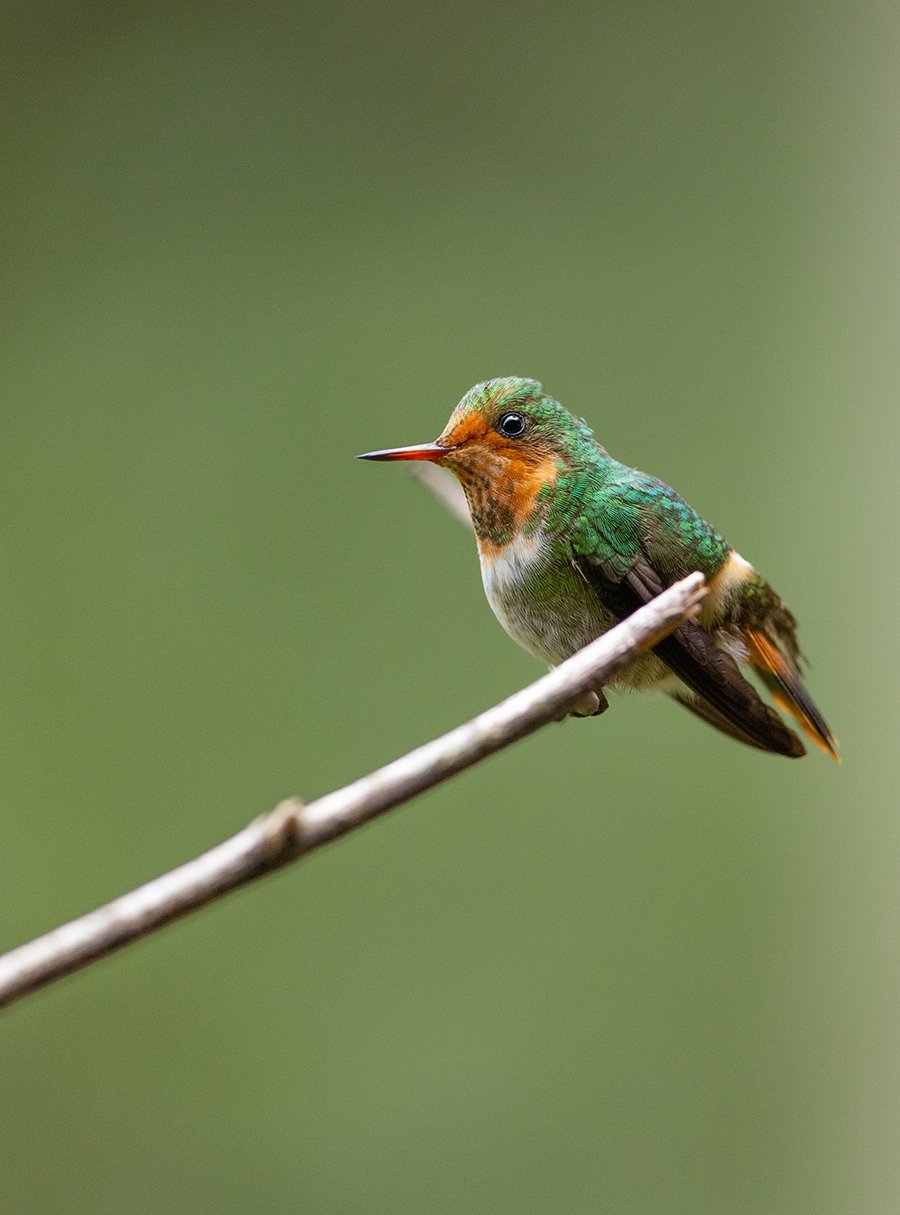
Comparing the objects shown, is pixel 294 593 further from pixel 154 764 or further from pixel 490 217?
pixel 490 217

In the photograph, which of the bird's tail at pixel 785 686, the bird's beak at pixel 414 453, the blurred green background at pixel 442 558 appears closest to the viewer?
the bird's beak at pixel 414 453

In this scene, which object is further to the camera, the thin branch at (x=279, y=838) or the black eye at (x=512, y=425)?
the black eye at (x=512, y=425)

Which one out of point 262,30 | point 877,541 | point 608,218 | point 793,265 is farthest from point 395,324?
point 877,541

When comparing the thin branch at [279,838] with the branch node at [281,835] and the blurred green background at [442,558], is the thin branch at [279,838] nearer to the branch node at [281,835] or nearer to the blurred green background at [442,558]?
the branch node at [281,835]

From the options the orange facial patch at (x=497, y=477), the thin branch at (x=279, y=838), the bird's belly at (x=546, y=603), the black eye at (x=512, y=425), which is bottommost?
the thin branch at (x=279, y=838)

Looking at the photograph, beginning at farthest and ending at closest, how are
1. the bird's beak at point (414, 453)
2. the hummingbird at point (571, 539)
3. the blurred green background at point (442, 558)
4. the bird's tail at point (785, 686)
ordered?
the blurred green background at point (442, 558), the bird's tail at point (785, 686), the hummingbird at point (571, 539), the bird's beak at point (414, 453)

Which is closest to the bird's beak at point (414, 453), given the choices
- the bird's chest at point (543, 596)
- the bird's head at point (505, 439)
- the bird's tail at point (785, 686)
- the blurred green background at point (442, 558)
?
the bird's head at point (505, 439)

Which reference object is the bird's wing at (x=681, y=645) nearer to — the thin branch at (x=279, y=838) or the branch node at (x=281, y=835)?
the thin branch at (x=279, y=838)

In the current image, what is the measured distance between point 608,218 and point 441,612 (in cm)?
97

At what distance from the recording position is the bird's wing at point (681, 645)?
3.21 feet

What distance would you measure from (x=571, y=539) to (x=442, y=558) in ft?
5.13

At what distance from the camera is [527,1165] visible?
2.35m

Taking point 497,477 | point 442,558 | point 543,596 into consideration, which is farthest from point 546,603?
point 442,558

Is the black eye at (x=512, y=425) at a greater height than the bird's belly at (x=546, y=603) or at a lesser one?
greater
